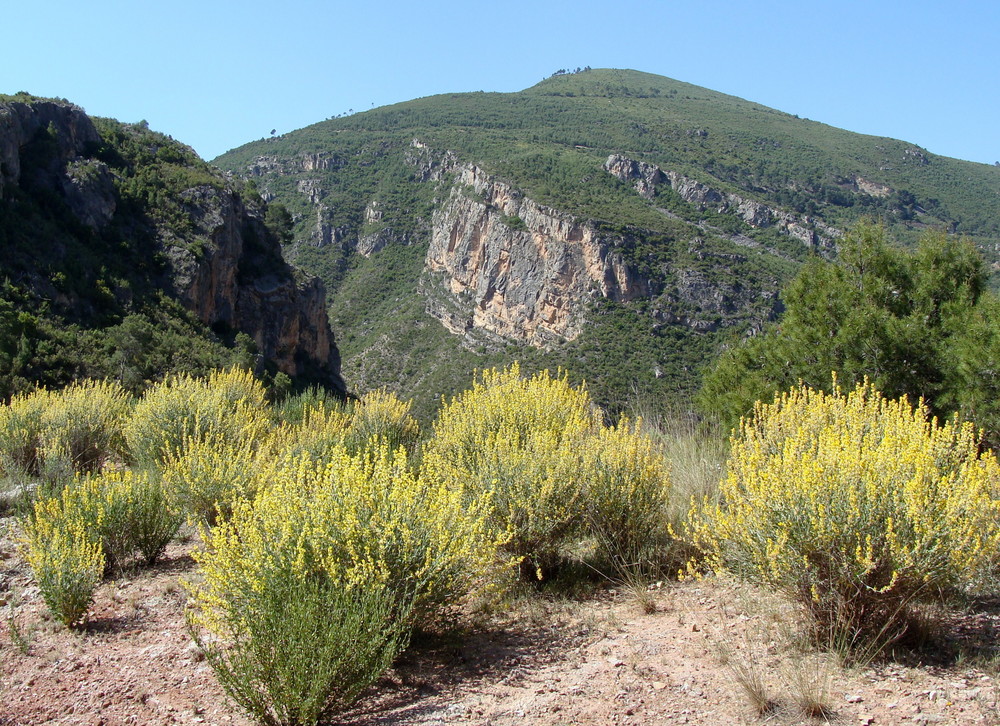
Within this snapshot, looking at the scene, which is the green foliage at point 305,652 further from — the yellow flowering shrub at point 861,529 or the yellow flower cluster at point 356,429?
the yellow flower cluster at point 356,429

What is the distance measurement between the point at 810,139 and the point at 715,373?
344ft

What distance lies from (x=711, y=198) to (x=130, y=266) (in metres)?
66.5

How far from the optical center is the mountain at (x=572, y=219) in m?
59.8

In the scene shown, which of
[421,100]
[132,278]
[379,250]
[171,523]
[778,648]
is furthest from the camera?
[421,100]

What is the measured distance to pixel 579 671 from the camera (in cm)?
346

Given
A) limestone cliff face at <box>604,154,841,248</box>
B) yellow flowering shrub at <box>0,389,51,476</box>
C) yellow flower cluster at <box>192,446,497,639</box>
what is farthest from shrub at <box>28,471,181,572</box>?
limestone cliff face at <box>604,154,841,248</box>

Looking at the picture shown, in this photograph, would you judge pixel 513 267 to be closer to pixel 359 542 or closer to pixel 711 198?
pixel 711 198

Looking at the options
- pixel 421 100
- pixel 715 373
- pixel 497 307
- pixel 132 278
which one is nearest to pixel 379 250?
pixel 497 307

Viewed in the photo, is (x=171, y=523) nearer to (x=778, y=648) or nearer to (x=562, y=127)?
(x=778, y=648)

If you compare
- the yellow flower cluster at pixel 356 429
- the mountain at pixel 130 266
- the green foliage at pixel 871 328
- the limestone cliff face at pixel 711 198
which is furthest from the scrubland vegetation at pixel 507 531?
the limestone cliff face at pixel 711 198

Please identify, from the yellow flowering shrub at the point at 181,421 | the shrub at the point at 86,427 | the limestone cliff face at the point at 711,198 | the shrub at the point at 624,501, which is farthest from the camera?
the limestone cliff face at the point at 711,198

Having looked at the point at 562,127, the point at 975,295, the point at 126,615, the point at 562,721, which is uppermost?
the point at 562,127

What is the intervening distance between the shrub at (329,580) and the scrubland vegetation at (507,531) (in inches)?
0.5

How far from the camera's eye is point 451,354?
2479 inches
